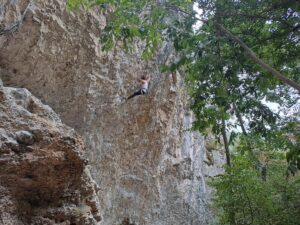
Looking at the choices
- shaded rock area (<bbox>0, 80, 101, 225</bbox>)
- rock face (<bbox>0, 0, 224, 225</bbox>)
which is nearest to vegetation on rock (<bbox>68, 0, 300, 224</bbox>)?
shaded rock area (<bbox>0, 80, 101, 225</bbox>)

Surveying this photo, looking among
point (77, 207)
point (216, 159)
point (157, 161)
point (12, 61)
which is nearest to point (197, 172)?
point (157, 161)

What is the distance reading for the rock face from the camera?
9.50m

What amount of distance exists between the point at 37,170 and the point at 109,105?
7.36 meters

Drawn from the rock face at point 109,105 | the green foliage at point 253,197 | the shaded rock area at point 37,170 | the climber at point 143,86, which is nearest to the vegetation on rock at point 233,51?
the green foliage at point 253,197

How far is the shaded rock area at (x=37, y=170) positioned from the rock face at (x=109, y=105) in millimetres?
6068

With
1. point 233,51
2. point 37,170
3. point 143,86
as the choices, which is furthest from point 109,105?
point 37,170

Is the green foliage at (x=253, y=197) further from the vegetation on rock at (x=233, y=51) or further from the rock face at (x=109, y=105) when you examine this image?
the rock face at (x=109, y=105)

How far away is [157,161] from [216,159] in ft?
23.3

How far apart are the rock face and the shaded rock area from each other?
6068 millimetres

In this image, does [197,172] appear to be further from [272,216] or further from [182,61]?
[182,61]

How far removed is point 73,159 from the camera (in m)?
3.69

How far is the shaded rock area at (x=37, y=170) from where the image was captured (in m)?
3.29

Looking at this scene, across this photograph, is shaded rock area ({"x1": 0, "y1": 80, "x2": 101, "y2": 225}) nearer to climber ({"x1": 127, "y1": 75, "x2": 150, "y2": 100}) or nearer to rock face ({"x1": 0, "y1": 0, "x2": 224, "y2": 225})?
rock face ({"x1": 0, "y1": 0, "x2": 224, "y2": 225})

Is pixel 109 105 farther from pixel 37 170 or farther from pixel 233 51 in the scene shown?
pixel 37 170
